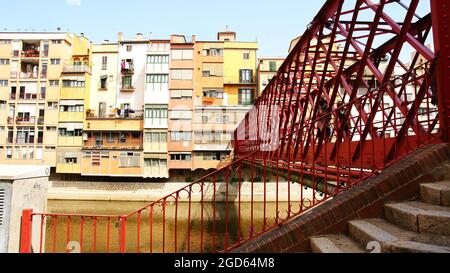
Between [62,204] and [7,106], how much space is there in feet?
44.2

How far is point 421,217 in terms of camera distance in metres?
3.07

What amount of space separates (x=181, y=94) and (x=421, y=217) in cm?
3125

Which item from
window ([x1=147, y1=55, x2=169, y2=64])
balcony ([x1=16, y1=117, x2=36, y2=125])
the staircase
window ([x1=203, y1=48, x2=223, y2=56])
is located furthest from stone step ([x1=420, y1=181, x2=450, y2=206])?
balcony ([x1=16, y1=117, x2=36, y2=125])

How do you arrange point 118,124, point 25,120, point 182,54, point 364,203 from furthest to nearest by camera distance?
point 182,54
point 25,120
point 118,124
point 364,203

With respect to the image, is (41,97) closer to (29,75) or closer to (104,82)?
(29,75)

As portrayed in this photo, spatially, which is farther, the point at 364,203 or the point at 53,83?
the point at 53,83

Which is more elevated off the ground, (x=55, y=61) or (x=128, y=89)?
(x=55, y=61)

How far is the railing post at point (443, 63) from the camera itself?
401cm

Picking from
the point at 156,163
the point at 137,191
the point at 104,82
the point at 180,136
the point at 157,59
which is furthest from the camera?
the point at 104,82

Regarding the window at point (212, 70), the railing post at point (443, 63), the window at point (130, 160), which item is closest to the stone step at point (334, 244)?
the railing post at point (443, 63)

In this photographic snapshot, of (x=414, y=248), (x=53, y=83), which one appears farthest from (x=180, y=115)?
(x=414, y=248)

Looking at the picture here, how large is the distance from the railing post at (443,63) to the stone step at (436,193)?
801 millimetres

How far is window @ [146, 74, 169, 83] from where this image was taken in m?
33.6
